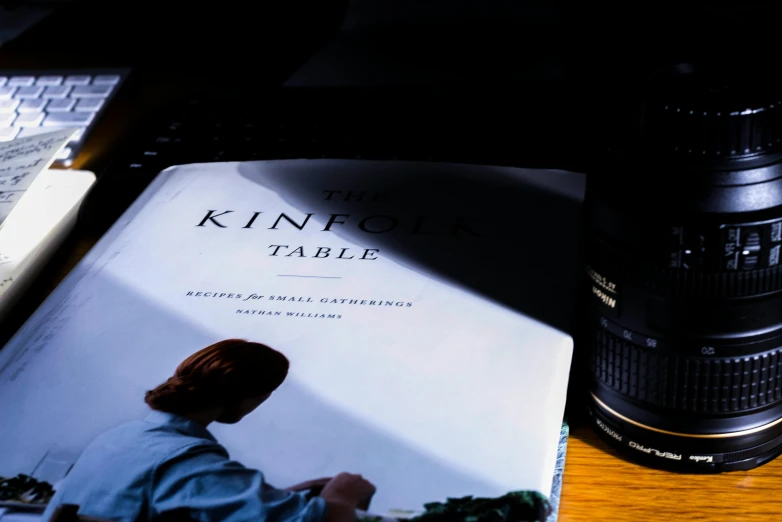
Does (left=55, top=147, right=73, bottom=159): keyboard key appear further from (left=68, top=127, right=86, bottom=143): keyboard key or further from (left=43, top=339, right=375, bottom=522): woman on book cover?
(left=43, top=339, right=375, bottom=522): woman on book cover

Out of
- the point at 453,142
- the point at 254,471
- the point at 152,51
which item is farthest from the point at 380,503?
the point at 152,51

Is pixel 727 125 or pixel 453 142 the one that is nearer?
pixel 727 125

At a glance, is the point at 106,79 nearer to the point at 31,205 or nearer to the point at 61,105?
the point at 61,105

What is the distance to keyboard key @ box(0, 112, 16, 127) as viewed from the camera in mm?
594

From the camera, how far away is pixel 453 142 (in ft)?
1.68

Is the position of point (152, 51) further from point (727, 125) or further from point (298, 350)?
point (727, 125)

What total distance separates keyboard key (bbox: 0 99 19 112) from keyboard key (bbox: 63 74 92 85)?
43 mm

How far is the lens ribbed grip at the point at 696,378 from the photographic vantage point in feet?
0.98

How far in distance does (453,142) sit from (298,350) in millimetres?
215

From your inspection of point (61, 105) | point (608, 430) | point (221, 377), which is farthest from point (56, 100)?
point (608, 430)

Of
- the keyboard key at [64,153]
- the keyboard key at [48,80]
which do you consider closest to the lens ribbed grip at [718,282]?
the keyboard key at [64,153]

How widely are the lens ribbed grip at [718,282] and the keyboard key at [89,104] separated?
1.52ft

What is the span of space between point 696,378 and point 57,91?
0.52m

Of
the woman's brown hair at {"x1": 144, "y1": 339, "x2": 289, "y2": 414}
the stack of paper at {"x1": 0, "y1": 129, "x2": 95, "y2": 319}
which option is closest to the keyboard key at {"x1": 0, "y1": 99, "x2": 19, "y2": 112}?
the stack of paper at {"x1": 0, "y1": 129, "x2": 95, "y2": 319}
